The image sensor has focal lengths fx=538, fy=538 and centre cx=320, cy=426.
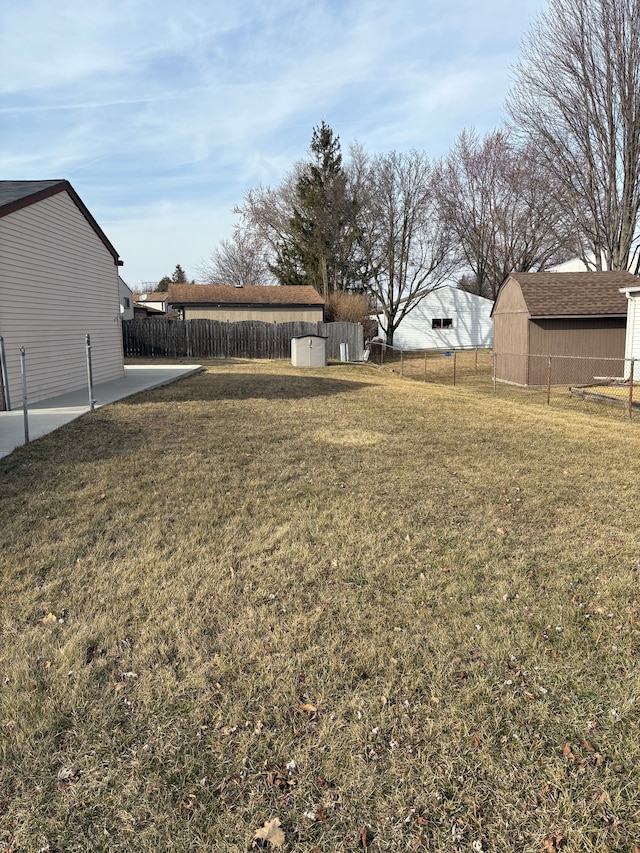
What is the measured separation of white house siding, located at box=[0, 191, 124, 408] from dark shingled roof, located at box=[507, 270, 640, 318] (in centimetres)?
1230

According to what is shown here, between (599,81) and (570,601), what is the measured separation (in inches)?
834

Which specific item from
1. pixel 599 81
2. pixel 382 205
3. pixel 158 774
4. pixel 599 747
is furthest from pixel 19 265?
pixel 382 205

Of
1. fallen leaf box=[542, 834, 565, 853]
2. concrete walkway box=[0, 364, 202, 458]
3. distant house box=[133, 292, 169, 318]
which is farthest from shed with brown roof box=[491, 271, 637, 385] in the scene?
distant house box=[133, 292, 169, 318]

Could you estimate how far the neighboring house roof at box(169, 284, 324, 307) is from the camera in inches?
1157

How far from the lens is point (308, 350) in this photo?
20312 mm

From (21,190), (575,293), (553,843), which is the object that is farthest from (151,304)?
(553,843)

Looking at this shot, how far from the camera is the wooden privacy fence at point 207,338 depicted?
24953 mm

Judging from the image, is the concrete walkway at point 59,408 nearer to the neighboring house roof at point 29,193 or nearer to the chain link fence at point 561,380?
the neighboring house roof at point 29,193

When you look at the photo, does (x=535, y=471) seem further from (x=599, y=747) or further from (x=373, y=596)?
(x=599, y=747)

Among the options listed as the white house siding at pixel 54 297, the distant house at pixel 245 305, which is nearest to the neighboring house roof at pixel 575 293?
the white house siding at pixel 54 297

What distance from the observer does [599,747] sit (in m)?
2.13

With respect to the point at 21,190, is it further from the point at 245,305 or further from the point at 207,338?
the point at 245,305

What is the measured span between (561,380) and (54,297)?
47.6 feet

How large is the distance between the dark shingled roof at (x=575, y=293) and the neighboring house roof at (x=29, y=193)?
12.7 metres
